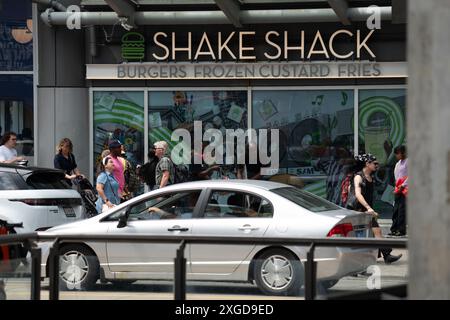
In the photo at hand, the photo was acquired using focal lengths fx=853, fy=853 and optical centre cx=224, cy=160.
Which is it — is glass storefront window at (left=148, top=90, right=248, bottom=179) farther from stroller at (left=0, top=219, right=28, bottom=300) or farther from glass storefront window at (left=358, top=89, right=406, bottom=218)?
stroller at (left=0, top=219, right=28, bottom=300)

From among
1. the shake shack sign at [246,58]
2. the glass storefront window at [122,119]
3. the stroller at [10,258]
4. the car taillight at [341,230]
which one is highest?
the shake shack sign at [246,58]

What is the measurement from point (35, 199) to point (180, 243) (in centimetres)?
682

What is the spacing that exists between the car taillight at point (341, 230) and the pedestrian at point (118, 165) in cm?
475

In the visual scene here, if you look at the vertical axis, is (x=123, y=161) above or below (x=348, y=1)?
below

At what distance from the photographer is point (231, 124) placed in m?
18.3

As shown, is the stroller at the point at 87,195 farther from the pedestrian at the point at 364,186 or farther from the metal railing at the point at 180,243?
the metal railing at the point at 180,243

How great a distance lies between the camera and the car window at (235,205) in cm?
1040

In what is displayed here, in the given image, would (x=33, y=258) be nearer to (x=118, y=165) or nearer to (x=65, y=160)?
(x=118, y=165)

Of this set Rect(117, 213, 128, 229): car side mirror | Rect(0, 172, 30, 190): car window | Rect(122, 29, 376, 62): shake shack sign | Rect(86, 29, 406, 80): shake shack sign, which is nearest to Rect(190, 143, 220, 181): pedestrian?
Rect(86, 29, 406, 80): shake shack sign

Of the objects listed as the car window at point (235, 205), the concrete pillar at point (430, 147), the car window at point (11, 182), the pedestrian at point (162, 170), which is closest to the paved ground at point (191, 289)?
the concrete pillar at point (430, 147)

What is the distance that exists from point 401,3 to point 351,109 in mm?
10876

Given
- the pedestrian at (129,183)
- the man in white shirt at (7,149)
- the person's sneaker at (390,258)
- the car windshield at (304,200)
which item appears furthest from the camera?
the man in white shirt at (7,149)
